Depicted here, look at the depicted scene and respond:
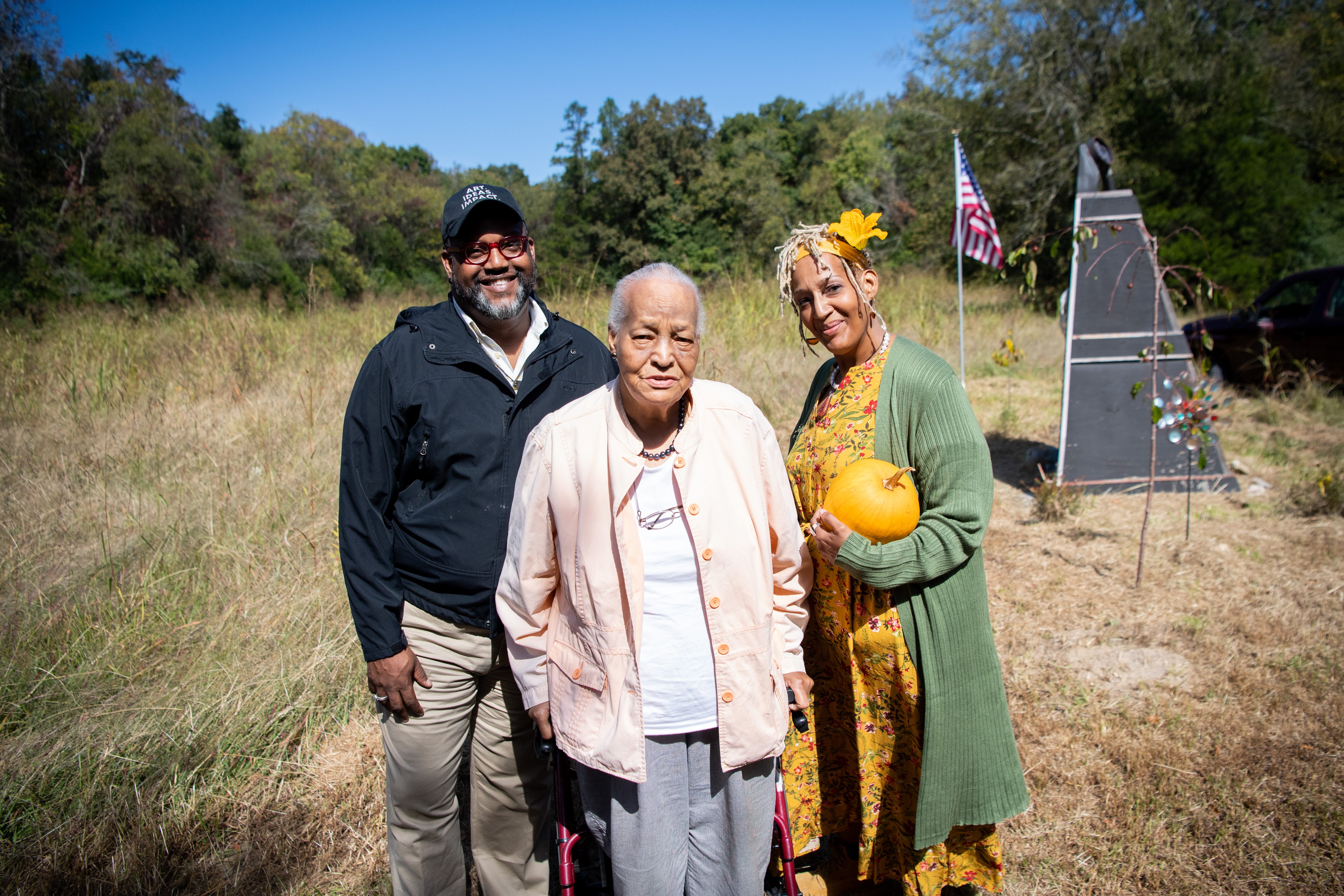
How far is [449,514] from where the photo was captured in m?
2.12

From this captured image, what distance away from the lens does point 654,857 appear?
70.8 inches

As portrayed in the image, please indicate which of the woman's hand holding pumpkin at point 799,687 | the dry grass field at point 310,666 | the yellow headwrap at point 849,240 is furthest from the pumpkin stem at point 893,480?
the dry grass field at point 310,666

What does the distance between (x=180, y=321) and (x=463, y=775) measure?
806 cm

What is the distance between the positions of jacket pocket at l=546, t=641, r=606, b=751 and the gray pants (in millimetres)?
124

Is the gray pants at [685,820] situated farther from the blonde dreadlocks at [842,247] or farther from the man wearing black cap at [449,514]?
the blonde dreadlocks at [842,247]

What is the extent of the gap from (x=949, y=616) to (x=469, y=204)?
6.46 ft

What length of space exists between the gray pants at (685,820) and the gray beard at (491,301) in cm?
136

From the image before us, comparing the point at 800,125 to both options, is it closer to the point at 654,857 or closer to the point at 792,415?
the point at 792,415

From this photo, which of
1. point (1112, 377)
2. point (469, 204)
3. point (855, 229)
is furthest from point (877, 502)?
point (1112, 377)

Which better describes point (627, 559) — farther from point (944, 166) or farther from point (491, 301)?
point (944, 166)

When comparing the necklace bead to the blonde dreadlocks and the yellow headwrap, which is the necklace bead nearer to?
the blonde dreadlocks

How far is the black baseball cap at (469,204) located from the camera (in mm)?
2234

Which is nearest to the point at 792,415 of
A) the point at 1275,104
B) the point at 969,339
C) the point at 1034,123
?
the point at 969,339

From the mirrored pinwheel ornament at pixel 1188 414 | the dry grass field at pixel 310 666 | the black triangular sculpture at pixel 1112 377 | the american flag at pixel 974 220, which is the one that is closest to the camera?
the dry grass field at pixel 310 666
